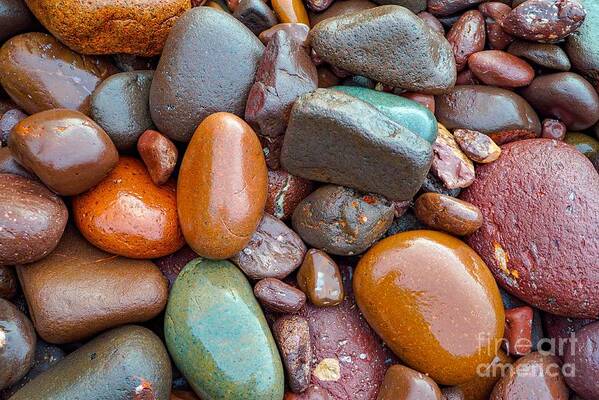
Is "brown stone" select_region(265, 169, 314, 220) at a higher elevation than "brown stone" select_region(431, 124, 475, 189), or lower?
lower

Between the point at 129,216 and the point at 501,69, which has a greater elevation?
the point at 501,69

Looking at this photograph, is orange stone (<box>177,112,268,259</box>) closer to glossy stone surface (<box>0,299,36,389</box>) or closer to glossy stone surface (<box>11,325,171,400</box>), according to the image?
glossy stone surface (<box>11,325,171,400</box>)

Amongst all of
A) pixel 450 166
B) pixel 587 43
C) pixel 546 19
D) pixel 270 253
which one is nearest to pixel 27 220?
pixel 270 253

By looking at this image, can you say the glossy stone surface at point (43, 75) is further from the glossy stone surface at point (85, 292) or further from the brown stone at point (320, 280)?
the brown stone at point (320, 280)

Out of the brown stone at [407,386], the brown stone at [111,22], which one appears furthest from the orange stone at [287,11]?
the brown stone at [407,386]

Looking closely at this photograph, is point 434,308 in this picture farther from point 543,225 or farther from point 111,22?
point 111,22

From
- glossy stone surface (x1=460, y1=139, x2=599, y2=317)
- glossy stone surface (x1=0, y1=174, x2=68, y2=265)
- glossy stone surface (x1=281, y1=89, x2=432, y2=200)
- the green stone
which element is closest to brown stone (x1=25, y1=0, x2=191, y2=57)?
glossy stone surface (x1=0, y1=174, x2=68, y2=265)
